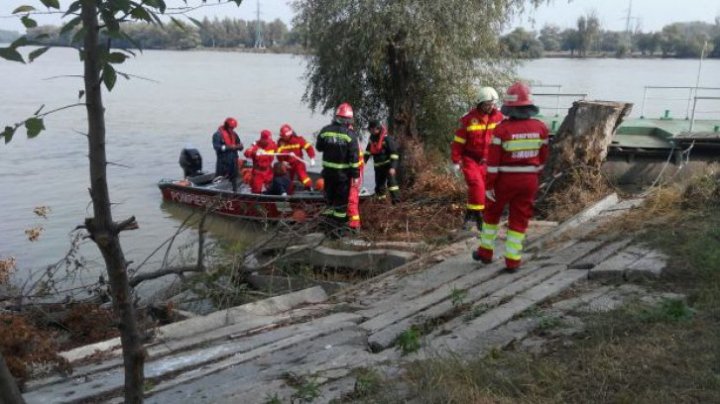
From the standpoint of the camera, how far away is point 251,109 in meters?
32.8

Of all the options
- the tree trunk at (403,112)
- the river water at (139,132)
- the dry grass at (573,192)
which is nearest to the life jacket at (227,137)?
the river water at (139,132)

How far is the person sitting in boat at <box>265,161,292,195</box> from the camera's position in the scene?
41.9 feet

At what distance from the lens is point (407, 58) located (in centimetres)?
1283

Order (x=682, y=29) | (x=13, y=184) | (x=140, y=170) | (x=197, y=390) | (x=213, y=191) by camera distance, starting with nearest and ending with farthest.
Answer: (x=197, y=390) → (x=213, y=191) → (x=13, y=184) → (x=140, y=170) → (x=682, y=29)

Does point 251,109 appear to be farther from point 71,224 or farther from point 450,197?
point 450,197

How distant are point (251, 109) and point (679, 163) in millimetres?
22496

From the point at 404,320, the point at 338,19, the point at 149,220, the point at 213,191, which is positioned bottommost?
the point at 149,220

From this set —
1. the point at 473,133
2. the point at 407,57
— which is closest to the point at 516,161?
the point at 473,133

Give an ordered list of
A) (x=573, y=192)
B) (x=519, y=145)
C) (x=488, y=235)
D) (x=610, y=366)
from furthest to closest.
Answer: (x=573, y=192) < (x=488, y=235) < (x=519, y=145) < (x=610, y=366)

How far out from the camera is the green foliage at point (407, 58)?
12414 millimetres

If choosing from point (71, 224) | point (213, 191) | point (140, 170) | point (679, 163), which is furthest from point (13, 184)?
point (679, 163)

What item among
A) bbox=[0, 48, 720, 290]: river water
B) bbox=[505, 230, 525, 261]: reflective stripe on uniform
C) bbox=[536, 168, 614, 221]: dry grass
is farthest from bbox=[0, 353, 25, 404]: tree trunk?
bbox=[536, 168, 614, 221]: dry grass

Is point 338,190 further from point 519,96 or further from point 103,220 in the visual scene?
point 103,220

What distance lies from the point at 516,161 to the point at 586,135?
13.1 ft
